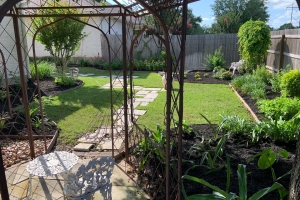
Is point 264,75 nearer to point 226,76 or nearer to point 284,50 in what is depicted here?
point 284,50

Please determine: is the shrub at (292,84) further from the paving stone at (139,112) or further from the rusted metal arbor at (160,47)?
the rusted metal arbor at (160,47)

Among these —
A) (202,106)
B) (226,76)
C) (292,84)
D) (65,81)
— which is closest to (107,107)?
(202,106)

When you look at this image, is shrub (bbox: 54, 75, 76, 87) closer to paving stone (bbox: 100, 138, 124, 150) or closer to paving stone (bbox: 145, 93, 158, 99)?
paving stone (bbox: 145, 93, 158, 99)

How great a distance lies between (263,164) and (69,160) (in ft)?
6.48

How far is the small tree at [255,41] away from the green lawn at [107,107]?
1.74 meters

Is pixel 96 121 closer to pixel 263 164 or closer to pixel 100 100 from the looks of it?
pixel 100 100

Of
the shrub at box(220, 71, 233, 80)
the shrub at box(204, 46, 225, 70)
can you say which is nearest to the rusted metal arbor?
the shrub at box(220, 71, 233, 80)

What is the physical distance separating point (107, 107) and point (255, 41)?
5.95 meters

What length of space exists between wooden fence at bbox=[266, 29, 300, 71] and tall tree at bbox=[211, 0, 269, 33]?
11474 mm

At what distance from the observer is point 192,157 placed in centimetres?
296

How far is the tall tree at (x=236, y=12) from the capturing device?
66.0ft

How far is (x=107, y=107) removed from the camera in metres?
5.91

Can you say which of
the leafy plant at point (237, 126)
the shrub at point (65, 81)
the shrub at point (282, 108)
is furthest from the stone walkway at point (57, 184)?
the shrub at point (65, 81)

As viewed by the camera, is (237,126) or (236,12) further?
(236,12)
